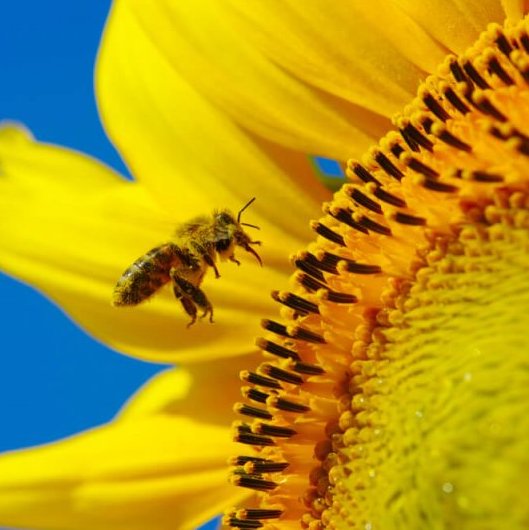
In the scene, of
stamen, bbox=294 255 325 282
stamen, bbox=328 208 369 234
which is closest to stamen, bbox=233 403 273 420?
stamen, bbox=294 255 325 282

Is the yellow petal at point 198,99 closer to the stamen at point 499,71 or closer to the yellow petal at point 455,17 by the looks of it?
the yellow petal at point 455,17

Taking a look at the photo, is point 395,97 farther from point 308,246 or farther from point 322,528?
point 322,528

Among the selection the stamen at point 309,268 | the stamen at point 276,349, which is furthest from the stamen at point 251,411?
the stamen at point 309,268

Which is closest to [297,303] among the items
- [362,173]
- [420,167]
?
[362,173]

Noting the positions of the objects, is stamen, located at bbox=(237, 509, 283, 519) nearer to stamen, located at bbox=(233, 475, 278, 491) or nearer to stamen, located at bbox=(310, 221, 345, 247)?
stamen, located at bbox=(233, 475, 278, 491)

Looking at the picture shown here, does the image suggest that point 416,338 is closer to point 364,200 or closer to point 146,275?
point 364,200

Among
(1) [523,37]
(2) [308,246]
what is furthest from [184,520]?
(1) [523,37]
